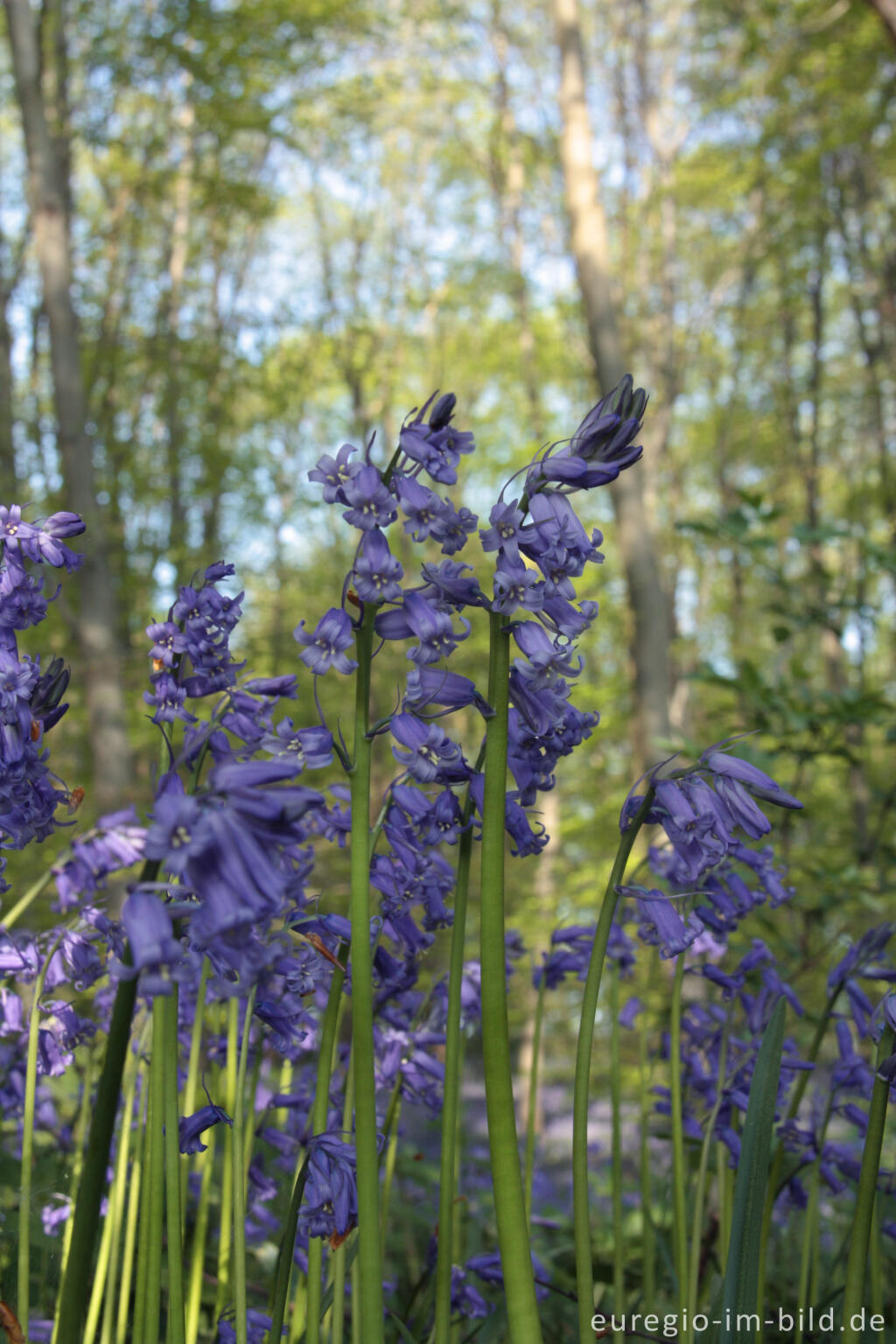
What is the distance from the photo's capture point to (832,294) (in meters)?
16.6

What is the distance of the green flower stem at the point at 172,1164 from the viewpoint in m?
1.12

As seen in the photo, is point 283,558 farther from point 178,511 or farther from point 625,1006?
point 625,1006

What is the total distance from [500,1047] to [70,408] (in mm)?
6011

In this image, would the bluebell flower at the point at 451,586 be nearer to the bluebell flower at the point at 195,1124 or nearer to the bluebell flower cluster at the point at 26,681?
the bluebell flower cluster at the point at 26,681

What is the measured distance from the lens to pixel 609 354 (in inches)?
234

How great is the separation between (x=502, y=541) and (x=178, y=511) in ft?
31.7

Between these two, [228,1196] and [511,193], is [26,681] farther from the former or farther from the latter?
[511,193]

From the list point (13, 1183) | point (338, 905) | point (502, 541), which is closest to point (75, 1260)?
point (502, 541)

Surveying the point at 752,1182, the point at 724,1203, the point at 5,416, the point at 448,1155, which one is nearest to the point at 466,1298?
the point at 724,1203

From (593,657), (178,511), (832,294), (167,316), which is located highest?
(832,294)

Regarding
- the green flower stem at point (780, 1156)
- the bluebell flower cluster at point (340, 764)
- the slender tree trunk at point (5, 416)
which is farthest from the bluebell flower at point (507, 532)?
the slender tree trunk at point (5, 416)

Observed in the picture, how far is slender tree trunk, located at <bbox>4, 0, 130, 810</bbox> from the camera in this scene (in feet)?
20.0

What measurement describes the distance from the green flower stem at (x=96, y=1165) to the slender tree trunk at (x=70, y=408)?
529 centimetres

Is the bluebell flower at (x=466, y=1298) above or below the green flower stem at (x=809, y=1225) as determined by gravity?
below
